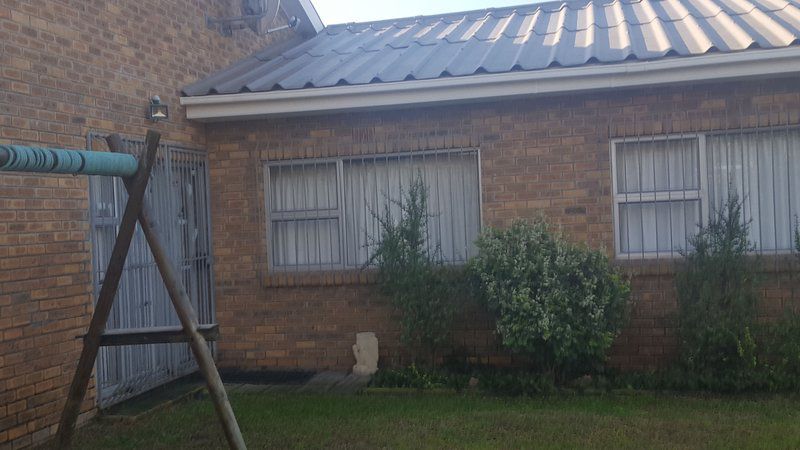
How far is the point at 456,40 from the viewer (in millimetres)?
9453

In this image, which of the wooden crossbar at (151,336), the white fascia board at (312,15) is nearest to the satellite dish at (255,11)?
the white fascia board at (312,15)

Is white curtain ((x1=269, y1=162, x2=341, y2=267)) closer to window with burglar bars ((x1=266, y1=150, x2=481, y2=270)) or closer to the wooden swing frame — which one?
window with burglar bars ((x1=266, y1=150, x2=481, y2=270))

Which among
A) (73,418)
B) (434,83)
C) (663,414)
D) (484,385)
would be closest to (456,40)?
(434,83)

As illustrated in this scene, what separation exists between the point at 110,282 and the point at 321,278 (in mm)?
3457

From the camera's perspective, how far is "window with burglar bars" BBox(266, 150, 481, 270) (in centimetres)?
816

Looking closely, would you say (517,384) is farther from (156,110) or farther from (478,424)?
(156,110)

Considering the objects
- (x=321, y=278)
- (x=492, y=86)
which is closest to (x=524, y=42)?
(x=492, y=86)

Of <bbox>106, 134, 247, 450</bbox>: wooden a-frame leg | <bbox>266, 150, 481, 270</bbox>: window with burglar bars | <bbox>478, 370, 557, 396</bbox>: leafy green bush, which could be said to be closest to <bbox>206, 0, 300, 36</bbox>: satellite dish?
<bbox>266, 150, 481, 270</bbox>: window with burglar bars

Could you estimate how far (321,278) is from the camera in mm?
8320

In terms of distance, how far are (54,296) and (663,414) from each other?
4951 millimetres

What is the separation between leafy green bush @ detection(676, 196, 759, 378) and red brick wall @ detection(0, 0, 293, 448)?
5.28m

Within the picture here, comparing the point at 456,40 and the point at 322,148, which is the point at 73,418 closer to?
the point at 322,148

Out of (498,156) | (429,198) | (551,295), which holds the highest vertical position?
(498,156)

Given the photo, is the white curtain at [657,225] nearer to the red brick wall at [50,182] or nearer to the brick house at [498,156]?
the brick house at [498,156]
